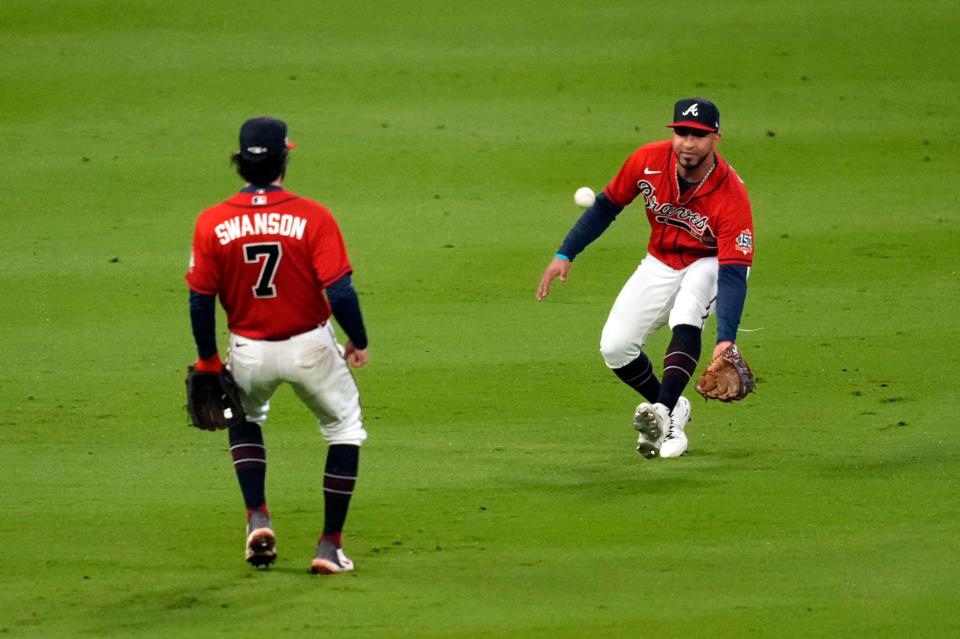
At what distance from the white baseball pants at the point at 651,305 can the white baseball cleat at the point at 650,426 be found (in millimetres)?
411

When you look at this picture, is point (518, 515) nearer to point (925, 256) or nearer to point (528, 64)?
point (925, 256)

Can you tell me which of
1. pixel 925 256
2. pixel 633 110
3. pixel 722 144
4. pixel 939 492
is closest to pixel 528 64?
pixel 633 110

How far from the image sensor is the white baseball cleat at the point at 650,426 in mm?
7570

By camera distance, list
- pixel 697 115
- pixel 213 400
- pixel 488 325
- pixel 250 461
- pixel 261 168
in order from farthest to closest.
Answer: pixel 488 325 → pixel 697 115 → pixel 250 461 → pixel 213 400 → pixel 261 168

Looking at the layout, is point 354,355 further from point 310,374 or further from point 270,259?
point 270,259

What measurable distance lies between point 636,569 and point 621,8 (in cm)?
1198

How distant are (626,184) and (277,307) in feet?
8.32

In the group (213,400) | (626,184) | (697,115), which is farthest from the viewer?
(626,184)

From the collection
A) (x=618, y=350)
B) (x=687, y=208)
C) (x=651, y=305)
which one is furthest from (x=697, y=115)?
(x=618, y=350)

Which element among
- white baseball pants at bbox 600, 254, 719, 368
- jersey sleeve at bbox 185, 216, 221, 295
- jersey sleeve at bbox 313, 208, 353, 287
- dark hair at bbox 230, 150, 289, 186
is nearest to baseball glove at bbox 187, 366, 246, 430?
jersey sleeve at bbox 185, 216, 221, 295

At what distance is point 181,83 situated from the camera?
49.6 ft

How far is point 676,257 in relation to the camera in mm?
7945

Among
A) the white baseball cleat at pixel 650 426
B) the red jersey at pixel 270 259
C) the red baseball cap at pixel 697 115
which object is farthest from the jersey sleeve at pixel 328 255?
the red baseball cap at pixel 697 115

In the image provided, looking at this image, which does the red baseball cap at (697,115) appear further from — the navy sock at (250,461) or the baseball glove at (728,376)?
the navy sock at (250,461)
